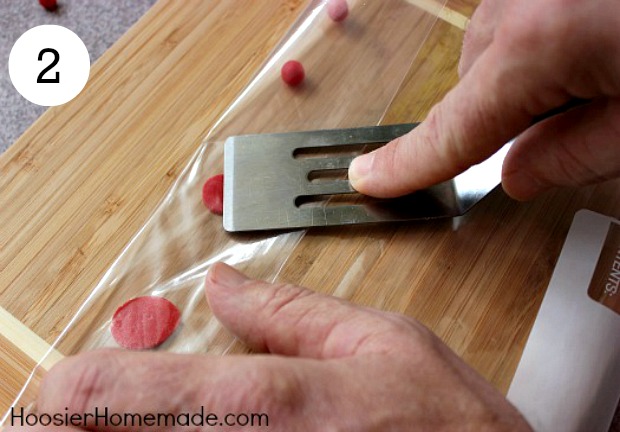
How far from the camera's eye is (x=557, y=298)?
0.74m

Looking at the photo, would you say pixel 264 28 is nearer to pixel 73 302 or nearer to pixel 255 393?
pixel 73 302

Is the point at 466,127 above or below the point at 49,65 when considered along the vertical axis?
below

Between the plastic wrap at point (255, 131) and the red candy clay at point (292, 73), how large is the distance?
0.03 feet

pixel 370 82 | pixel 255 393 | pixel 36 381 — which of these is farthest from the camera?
pixel 370 82

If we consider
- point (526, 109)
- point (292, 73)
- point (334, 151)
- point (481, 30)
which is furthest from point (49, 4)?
point (526, 109)

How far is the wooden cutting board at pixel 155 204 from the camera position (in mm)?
727

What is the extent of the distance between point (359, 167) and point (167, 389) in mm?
376

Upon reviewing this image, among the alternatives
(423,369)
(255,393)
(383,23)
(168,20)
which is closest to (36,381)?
(255,393)

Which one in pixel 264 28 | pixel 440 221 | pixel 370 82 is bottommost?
pixel 440 221

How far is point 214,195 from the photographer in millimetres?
786

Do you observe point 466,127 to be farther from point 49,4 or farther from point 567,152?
point 49,4

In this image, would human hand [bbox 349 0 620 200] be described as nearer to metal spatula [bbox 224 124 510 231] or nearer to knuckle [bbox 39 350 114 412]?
metal spatula [bbox 224 124 510 231]

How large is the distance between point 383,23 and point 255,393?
641 mm

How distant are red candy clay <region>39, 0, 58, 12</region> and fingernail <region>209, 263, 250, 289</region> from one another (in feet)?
2.53
